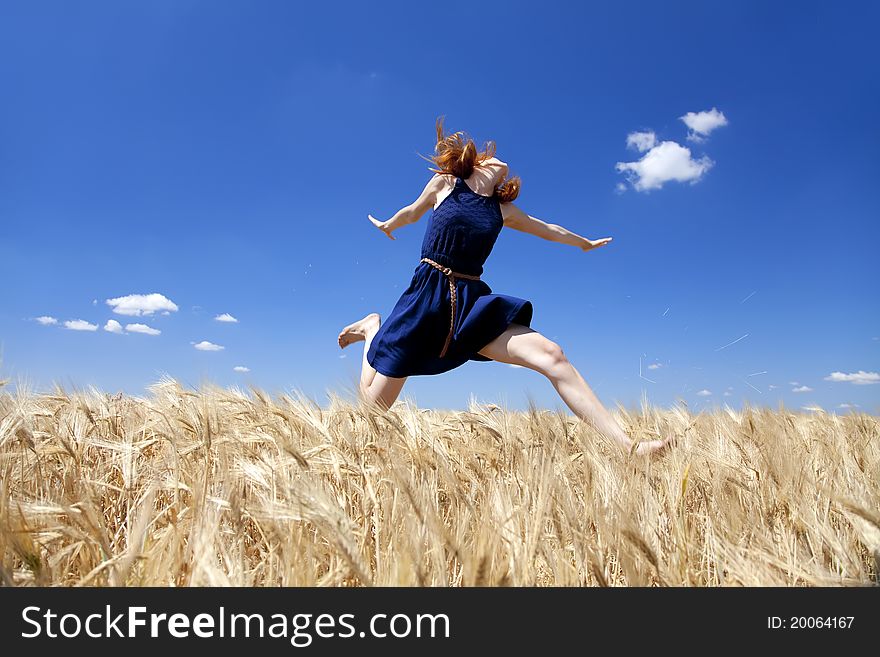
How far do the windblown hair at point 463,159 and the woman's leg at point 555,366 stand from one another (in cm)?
86

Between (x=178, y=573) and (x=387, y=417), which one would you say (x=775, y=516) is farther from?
(x=178, y=573)

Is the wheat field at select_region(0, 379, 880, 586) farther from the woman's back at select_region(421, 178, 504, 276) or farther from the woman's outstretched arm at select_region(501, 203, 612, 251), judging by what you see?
the woman's outstretched arm at select_region(501, 203, 612, 251)

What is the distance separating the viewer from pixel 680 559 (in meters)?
1.05

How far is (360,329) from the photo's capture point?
3.32m

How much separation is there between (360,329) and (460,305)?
86cm

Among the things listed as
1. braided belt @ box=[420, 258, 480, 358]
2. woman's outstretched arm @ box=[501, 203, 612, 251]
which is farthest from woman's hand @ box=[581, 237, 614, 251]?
braided belt @ box=[420, 258, 480, 358]

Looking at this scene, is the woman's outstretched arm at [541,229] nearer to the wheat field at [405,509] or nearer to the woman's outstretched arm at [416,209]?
the woman's outstretched arm at [416,209]

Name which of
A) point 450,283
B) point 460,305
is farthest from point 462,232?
point 460,305

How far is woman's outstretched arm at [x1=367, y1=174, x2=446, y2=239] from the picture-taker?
297 centimetres

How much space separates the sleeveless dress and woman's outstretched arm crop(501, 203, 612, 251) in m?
0.15

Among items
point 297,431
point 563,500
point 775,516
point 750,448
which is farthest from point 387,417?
point 750,448

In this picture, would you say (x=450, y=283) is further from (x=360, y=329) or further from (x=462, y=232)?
(x=360, y=329)
